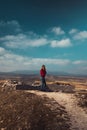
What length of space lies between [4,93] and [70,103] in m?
9.55

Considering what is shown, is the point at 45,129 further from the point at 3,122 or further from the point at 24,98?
the point at 24,98

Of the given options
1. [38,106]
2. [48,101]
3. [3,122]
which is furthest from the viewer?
[48,101]

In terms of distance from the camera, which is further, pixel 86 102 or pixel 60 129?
pixel 86 102

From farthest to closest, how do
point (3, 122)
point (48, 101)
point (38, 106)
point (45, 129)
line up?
point (48, 101) → point (38, 106) → point (3, 122) → point (45, 129)

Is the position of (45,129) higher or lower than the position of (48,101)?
lower

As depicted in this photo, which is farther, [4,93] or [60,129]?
[4,93]

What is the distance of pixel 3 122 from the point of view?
2647 centimetres

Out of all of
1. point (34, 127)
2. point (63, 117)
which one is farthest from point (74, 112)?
point (34, 127)

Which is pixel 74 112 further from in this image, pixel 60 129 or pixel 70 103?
pixel 60 129

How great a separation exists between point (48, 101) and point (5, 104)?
5.43 metres

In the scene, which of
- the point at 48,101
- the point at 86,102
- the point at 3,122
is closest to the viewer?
the point at 3,122

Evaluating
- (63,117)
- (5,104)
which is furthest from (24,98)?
(63,117)

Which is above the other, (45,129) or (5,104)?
(5,104)

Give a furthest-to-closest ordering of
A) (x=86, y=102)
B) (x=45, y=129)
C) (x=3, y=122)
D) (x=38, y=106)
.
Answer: (x=86, y=102) → (x=38, y=106) → (x=3, y=122) → (x=45, y=129)
